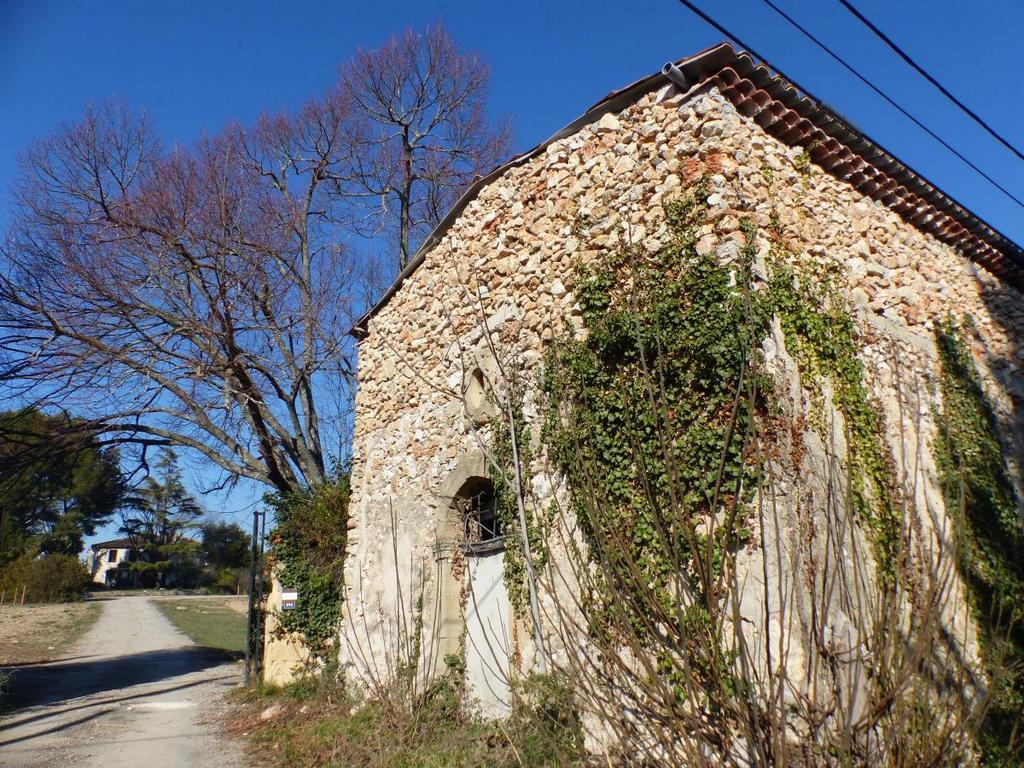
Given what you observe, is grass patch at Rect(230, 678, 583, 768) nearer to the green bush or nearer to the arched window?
the arched window

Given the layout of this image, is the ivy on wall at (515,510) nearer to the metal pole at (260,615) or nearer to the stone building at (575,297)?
the stone building at (575,297)

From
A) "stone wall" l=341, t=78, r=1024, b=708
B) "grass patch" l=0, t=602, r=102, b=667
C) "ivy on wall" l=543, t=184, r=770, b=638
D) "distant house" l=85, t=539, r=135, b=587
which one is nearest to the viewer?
"ivy on wall" l=543, t=184, r=770, b=638

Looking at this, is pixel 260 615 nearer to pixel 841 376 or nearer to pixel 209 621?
pixel 841 376

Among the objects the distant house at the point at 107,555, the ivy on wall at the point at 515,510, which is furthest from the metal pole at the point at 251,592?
the distant house at the point at 107,555

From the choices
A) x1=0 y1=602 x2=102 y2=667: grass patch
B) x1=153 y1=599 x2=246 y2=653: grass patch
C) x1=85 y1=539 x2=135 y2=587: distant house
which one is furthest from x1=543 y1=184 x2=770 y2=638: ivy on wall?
x1=85 y1=539 x2=135 y2=587: distant house

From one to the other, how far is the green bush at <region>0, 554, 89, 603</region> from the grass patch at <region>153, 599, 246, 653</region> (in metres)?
3.75

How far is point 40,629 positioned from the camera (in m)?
21.3

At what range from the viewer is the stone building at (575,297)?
5219 millimetres

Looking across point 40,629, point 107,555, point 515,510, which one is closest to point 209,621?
point 40,629

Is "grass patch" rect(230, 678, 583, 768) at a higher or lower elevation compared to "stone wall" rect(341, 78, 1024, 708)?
lower

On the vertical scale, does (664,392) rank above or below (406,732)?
above

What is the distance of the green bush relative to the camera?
29562 mm

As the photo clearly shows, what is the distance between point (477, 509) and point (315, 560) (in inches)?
167

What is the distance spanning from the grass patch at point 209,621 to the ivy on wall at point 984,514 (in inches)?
659
